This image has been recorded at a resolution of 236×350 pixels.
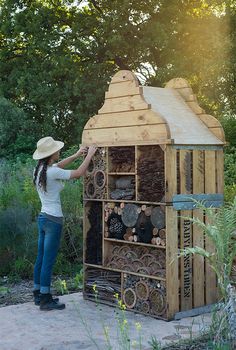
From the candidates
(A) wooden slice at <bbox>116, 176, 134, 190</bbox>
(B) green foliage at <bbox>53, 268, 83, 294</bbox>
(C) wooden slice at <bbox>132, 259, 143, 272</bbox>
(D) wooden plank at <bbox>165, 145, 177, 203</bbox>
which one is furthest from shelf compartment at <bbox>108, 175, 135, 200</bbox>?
(B) green foliage at <bbox>53, 268, 83, 294</bbox>

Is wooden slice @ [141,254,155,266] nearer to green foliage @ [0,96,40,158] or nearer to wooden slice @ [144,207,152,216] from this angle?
wooden slice @ [144,207,152,216]

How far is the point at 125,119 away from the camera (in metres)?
5.95

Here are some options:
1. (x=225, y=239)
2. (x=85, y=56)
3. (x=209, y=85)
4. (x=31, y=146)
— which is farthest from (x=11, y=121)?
(x=225, y=239)

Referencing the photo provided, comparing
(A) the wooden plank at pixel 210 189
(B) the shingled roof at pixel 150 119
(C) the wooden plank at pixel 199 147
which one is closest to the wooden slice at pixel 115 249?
(A) the wooden plank at pixel 210 189

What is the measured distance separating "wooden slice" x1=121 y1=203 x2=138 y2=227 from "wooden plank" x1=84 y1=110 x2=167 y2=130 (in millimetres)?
872

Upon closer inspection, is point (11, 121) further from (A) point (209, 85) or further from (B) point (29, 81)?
(A) point (209, 85)

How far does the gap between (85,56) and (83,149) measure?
14.6 meters

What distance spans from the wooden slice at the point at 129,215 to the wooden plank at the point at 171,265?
19.1 inches

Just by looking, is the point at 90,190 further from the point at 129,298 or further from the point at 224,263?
the point at 224,263

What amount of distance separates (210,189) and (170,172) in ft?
2.21

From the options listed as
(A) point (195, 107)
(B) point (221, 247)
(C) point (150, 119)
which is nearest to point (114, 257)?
(C) point (150, 119)

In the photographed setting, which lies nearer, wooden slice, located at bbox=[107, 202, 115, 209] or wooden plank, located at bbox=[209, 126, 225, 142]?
wooden plank, located at bbox=[209, 126, 225, 142]

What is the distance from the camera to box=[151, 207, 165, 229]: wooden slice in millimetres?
5570

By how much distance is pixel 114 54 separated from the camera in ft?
64.9
